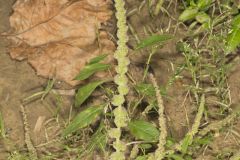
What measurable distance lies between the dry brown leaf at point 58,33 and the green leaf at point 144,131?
2.18 ft

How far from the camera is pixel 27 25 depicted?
217 cm

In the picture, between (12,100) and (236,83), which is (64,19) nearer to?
(12,100)

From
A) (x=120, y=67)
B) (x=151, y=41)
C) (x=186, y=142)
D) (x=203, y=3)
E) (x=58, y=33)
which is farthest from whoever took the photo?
(x=58, y=33)

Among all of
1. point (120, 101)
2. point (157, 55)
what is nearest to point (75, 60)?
point (157, 55)

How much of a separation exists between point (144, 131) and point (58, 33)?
84 cm

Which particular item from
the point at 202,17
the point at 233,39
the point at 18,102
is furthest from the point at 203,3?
the point at 18,102

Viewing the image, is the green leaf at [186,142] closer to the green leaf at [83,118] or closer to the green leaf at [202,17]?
the green leaf at [83,118]

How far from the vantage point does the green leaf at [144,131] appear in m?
1.46

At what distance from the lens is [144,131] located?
1474 mm

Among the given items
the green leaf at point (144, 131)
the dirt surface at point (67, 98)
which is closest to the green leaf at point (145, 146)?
the green leaf at point (144, 131)

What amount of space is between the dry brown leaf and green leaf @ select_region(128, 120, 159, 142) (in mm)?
666

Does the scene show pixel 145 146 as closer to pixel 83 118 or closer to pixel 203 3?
pixel 83 118

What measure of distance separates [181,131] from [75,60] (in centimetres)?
55

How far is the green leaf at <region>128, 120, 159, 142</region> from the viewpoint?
1460 mm
